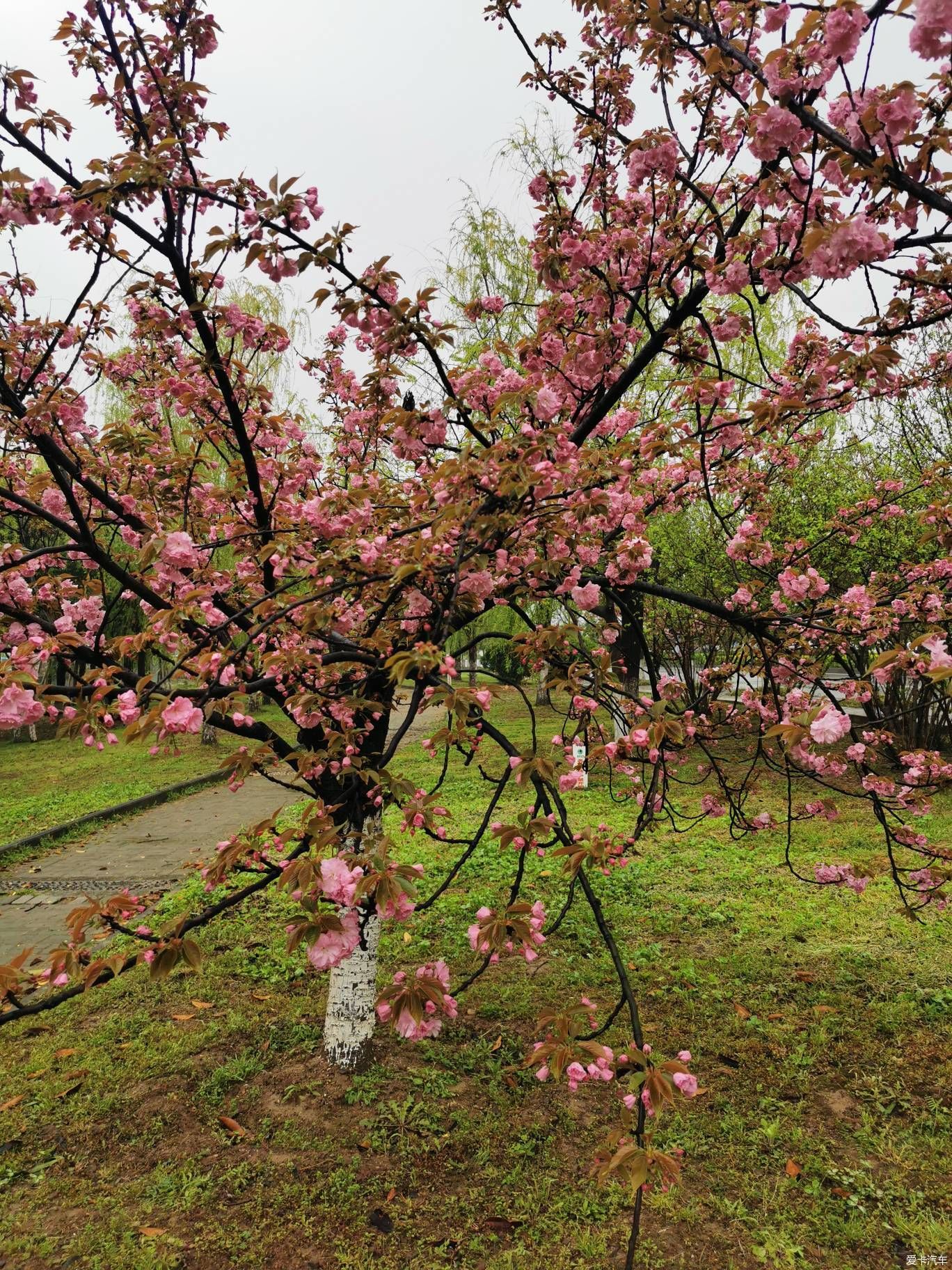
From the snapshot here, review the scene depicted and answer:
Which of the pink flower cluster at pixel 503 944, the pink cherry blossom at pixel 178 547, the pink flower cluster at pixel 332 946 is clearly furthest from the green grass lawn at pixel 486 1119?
the pink cherry blossom at pixel 178 547

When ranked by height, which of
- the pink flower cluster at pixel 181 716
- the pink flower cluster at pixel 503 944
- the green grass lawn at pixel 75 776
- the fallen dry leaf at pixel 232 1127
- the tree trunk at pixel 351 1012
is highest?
the pink flower cluster at pixel 181 716

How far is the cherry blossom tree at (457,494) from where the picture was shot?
1.58 metres

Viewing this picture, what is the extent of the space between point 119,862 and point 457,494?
6340mm

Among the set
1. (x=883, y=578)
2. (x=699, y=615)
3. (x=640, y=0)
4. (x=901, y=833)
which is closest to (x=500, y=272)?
(x=699, y=615)

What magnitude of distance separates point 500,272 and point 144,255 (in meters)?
9.89

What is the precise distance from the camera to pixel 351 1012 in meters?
3.23

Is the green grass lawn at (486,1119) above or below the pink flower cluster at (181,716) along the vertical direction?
below

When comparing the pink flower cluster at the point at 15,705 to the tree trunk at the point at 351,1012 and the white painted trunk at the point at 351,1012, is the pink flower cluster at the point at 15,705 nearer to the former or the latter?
the tree trunk at the point at 351,1012

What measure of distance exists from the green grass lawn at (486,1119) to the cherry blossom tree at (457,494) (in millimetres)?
298

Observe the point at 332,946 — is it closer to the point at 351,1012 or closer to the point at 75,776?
the point at 351,1012

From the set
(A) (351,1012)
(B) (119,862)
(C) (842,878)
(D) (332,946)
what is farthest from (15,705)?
(B) (119,862)

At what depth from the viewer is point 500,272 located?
11.3 meters

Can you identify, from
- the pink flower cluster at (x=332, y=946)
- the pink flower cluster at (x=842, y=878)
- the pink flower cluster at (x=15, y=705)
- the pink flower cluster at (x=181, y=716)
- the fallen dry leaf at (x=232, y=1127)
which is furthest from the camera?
the pink flower cluster at (x=842, y=878)

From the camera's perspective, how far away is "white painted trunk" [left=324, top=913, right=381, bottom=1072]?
3219 millimetres
